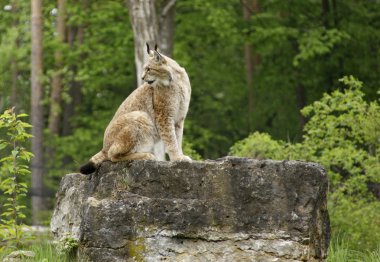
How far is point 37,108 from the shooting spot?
21.2 m

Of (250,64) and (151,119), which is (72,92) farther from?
(151,119)

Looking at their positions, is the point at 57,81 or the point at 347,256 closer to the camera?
the point at 347,256

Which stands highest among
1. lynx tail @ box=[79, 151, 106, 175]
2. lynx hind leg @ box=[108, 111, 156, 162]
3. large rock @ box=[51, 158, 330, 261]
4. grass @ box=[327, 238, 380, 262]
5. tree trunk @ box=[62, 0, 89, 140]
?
tree trunk @ box=[62, 0, 89, 140]

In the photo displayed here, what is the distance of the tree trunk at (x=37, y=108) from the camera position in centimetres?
1880

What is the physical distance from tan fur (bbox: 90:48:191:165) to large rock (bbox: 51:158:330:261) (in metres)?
0.53

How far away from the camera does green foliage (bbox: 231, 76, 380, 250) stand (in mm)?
12117

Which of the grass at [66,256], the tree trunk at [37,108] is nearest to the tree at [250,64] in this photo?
the tree trunk at [37,108]

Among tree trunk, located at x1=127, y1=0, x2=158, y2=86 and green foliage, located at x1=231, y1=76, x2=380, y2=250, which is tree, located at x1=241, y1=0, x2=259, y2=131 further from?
green foliage, located at x1=231, y1=76, x2=380, y2=250

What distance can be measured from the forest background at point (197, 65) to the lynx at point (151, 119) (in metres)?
8.72

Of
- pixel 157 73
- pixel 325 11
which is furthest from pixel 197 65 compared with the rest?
pixel 157 73

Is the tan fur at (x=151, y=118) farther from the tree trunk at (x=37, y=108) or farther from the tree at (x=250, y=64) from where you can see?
the tree at (x=250, y=64)

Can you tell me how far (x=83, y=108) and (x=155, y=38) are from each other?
32.2 ft

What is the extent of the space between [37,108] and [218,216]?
550 inches

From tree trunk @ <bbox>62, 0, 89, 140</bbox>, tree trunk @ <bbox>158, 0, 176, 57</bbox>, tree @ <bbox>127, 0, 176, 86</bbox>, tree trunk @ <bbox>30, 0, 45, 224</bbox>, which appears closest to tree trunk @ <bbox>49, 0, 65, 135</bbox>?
tree trunk @ <bbox>62, 0, 89, 140</bbox>
